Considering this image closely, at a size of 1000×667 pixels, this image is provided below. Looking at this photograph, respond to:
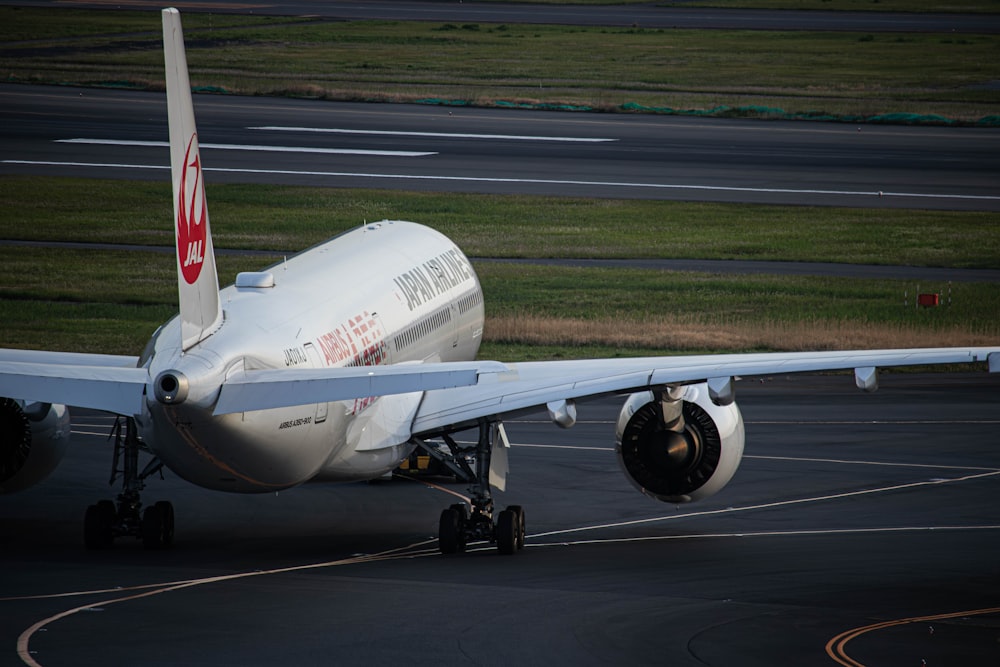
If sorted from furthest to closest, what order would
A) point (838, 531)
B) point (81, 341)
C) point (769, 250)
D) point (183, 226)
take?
1. point (769, 250)
2. point (81, 341)
3. point (838, 531)
4. point (183, 226)

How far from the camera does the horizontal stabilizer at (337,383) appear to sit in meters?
22.5

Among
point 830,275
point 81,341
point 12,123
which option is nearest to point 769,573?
point 81,341

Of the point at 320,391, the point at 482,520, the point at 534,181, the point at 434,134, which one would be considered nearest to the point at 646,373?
the point at 482,520

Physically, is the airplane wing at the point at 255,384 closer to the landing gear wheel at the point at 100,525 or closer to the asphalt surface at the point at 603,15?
the landing gear wheel at the point at 100,525

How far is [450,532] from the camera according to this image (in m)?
28.8

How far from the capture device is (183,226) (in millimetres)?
24266

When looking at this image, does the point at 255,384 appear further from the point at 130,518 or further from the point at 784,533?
the point at 784,533

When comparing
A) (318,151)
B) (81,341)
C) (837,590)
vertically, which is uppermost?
(318,151)

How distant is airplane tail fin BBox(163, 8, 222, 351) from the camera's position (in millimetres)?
23938

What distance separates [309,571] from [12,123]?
69.4 m

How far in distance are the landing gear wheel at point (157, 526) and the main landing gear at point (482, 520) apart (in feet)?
15.9

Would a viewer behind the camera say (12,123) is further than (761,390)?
Yes

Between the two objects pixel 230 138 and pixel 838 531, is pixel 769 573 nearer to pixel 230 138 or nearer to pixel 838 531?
pixel 838 531

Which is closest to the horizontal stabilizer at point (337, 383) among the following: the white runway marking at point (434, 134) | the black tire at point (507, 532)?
the black tire at point (507, 532)
